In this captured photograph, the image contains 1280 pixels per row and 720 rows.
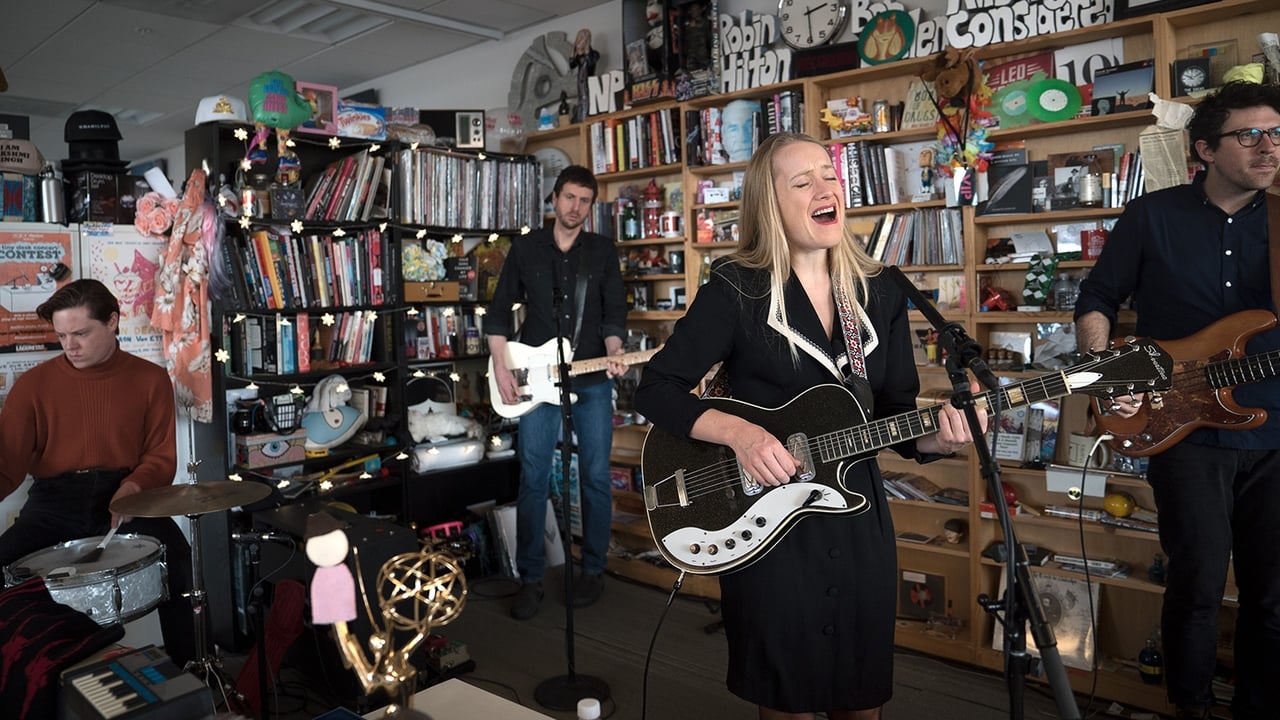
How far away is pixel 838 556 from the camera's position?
5.44 feet

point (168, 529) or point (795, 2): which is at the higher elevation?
point (795, 2)

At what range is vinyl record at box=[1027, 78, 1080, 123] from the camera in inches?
123

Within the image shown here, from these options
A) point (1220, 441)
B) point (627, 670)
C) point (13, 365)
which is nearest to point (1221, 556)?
point (1220, 441)

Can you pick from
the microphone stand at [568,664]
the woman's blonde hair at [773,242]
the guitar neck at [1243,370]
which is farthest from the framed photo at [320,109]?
the guitar neck at [1243,370]

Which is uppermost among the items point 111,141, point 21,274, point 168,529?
point 111,141

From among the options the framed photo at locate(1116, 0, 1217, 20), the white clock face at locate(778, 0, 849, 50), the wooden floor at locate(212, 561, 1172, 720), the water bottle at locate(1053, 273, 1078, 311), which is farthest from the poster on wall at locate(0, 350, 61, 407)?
the framed photo at locate(1116, 0, 1217, 20)

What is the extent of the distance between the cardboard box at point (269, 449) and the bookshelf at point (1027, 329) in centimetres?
241

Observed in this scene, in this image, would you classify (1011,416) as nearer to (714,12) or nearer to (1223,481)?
(1223,481)

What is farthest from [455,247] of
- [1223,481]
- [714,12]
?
[1223,481]

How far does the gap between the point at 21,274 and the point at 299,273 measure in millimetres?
987

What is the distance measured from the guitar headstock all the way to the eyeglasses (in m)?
0.96

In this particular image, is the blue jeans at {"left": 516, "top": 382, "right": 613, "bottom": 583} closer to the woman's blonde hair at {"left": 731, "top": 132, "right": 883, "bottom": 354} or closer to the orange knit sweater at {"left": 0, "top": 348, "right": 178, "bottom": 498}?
the orange knit sweater at {"left": 0, "top": 348, "right": 178, "bottom": 498}

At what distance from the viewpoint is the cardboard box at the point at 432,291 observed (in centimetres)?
418

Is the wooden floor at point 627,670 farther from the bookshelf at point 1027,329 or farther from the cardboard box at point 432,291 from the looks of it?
the cardboard box at point 432,291
